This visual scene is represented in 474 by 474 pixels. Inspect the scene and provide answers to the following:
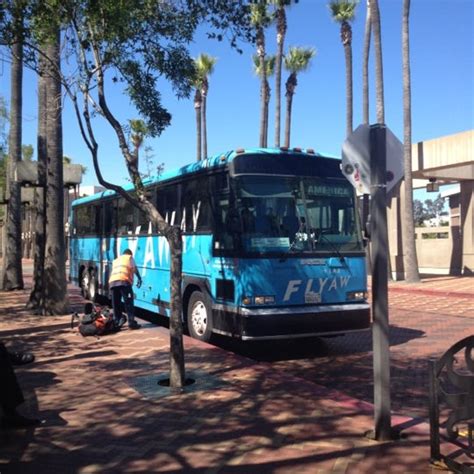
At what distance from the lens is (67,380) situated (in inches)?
280

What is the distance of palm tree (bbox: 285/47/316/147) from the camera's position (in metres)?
32.6

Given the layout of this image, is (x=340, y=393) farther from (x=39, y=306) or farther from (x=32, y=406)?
(x=39, y=306)

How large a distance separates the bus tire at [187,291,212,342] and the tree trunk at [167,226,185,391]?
2410 millimetres

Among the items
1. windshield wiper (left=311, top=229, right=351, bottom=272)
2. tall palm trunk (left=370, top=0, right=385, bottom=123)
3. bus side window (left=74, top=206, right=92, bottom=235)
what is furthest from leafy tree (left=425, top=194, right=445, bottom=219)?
windshield wiper (left=311, top=229, right=351, bottom=272)

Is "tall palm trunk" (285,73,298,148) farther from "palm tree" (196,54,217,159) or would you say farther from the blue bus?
the blue bus

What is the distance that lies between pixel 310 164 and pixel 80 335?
17.0 feet

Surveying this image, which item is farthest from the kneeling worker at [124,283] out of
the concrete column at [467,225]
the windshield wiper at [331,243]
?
the concrete column at [467,225]

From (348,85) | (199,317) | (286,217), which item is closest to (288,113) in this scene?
(348,85)

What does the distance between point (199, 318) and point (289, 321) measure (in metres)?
1.99

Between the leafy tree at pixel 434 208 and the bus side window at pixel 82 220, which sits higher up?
the leafy tree at pixel 434 208

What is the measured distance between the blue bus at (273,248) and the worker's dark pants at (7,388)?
3.52 meters

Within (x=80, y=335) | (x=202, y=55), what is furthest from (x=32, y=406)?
(x=202, y=55)

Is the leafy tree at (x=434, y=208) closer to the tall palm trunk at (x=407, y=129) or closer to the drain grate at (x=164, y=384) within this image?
the tall palm trunk at (x=407, y=129)

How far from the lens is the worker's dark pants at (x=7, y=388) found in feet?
17.2
